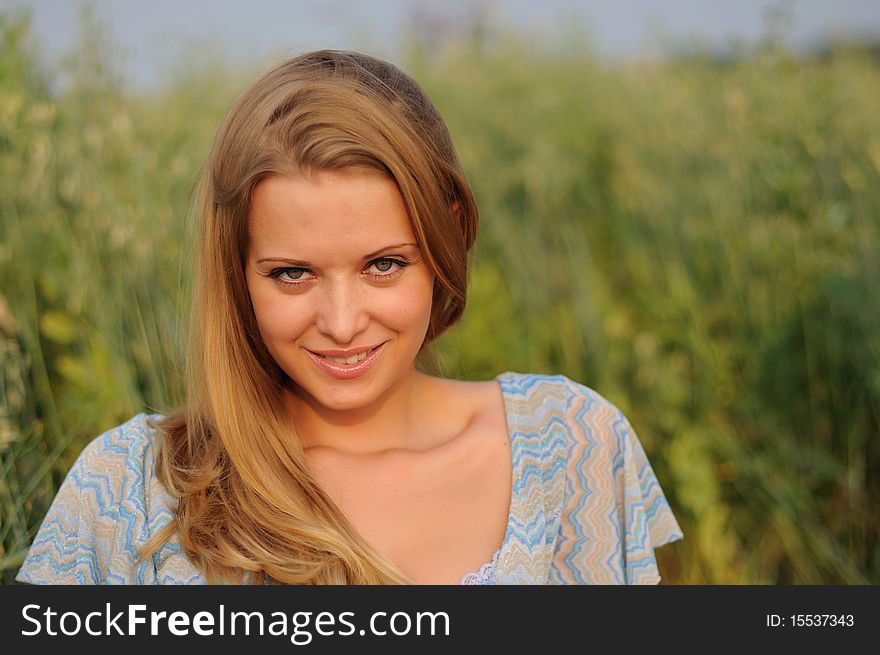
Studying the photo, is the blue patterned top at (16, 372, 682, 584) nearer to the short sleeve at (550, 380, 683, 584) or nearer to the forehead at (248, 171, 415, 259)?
the short sleeve at (550, 380, 683, 584)

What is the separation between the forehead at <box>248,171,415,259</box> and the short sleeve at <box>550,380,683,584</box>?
1.80ft

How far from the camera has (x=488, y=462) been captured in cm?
171

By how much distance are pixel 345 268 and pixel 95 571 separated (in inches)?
24.2

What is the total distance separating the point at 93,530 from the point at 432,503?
0.55 meters

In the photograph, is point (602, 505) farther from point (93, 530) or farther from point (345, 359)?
point (93, 530)

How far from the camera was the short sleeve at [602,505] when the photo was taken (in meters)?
1.70

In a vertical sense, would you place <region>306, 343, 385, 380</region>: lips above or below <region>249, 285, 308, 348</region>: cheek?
below

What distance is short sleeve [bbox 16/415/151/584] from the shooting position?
146cm

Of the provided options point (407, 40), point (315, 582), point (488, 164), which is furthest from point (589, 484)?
point (407, 40)

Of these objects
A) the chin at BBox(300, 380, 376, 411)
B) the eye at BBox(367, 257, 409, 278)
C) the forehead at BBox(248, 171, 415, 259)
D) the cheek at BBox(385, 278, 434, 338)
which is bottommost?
the chin at BBox(300, 380, 376, 411)

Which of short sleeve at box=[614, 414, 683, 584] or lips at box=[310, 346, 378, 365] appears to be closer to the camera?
lips at box=[310, 346, 378, 365]

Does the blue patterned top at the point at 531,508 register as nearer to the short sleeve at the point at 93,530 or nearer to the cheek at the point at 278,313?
the short sleeve at the point at 93,530

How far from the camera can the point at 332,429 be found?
5.62 ft

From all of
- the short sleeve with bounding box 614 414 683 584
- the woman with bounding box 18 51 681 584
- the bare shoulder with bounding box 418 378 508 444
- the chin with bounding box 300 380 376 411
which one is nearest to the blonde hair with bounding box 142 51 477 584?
the woman with bounding box 18 51 681 584
